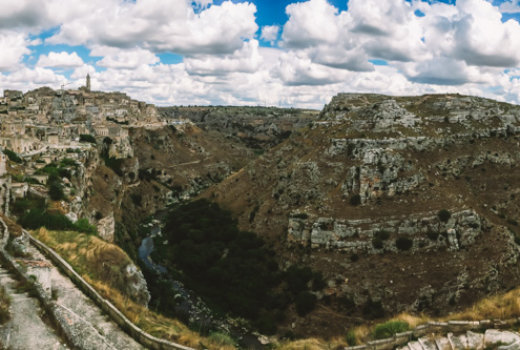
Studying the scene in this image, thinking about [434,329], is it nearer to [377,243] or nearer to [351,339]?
[351,339]

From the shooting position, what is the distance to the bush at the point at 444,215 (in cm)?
4681

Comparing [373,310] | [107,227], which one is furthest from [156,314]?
[373,310]

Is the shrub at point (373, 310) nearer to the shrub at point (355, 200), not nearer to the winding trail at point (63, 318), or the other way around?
the shrub at point (355, 200)

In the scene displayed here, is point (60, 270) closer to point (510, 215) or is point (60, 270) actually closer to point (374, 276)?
point (374, 276)

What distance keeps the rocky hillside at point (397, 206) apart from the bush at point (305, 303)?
974mm

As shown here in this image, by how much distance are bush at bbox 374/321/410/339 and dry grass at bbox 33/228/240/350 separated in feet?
15.5

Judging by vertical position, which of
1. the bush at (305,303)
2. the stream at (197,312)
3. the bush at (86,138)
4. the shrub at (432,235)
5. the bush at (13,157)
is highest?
the bush at (86,138)

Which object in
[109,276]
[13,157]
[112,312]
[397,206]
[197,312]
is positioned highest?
[13,157]

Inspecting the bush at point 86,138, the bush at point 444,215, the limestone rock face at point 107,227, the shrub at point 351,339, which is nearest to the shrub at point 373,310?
the bush at point 444,215

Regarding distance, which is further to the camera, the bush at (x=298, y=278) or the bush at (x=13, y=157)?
the bush at (x=298, y=278)

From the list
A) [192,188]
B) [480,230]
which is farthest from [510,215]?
[192,188]

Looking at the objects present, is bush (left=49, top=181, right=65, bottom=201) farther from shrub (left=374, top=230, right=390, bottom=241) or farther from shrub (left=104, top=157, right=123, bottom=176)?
shrub (left=104, top=157, right=123, bottom=176)

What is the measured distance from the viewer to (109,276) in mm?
18234

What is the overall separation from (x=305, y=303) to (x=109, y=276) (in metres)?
30.3
